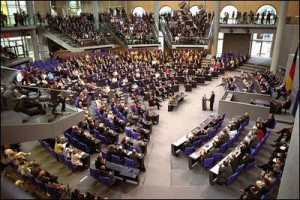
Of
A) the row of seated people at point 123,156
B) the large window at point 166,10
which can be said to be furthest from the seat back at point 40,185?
the large window at point 166,10

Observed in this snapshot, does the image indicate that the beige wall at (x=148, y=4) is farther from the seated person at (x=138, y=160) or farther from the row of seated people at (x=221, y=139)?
the seated person at (x=138, y=160)

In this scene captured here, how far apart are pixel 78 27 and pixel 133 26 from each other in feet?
18.5

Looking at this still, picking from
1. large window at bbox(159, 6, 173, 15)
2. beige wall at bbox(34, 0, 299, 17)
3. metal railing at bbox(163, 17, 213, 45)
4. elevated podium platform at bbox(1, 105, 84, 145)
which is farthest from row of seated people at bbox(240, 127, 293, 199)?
large window at bbox(159, 6, 173, 15)

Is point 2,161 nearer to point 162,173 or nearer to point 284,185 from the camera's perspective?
point 162,173

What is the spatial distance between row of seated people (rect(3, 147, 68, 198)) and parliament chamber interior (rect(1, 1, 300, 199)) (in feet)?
0.13

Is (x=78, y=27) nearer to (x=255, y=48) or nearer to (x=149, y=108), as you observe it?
(x=149, y=108)

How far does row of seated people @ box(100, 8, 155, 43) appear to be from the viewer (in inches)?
1040

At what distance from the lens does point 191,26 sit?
26688mm

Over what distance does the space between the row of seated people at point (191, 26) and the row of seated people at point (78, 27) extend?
747 centimetres

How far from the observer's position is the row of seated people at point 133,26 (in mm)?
26406

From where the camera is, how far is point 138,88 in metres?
17.9

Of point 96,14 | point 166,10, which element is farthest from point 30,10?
point 166,10

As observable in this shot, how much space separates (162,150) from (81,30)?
17817mm

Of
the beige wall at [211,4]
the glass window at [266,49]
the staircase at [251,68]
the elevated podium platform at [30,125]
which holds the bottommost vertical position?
the staircase at [251,68]
